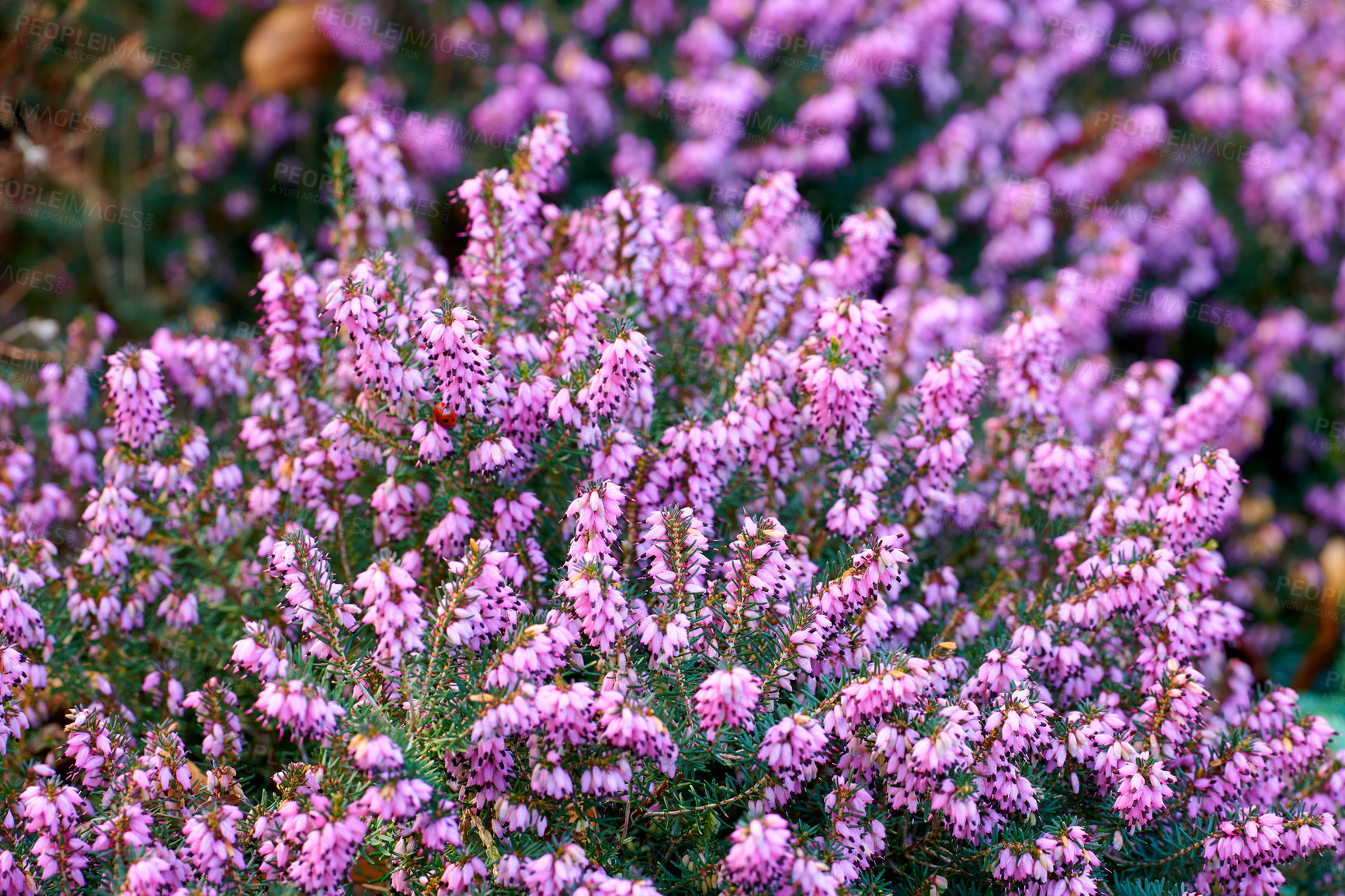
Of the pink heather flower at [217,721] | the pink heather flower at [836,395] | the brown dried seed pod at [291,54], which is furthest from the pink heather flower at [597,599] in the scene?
the brown dried seed pod at [291,54]

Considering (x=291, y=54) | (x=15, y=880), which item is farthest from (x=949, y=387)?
(x=291, y=54)

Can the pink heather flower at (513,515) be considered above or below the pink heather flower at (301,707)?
above

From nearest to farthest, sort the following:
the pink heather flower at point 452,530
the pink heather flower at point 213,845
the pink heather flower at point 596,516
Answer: the pink heather flower at point 213,845, the pink heather flower at point 596,516, the pink heather flower at point 452,530

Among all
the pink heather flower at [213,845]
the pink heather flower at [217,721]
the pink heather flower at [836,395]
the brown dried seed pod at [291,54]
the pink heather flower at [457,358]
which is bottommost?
the pink heather flower at [213,845]

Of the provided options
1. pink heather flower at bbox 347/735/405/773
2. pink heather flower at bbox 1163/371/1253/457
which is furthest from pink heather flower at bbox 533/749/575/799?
pink heather flower at bbox 1163/371/1253/457

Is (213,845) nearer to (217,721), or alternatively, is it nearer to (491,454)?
(217,721)

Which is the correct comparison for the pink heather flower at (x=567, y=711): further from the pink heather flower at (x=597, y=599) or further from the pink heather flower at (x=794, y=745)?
the pink heather flower at (x=794, y=745)
